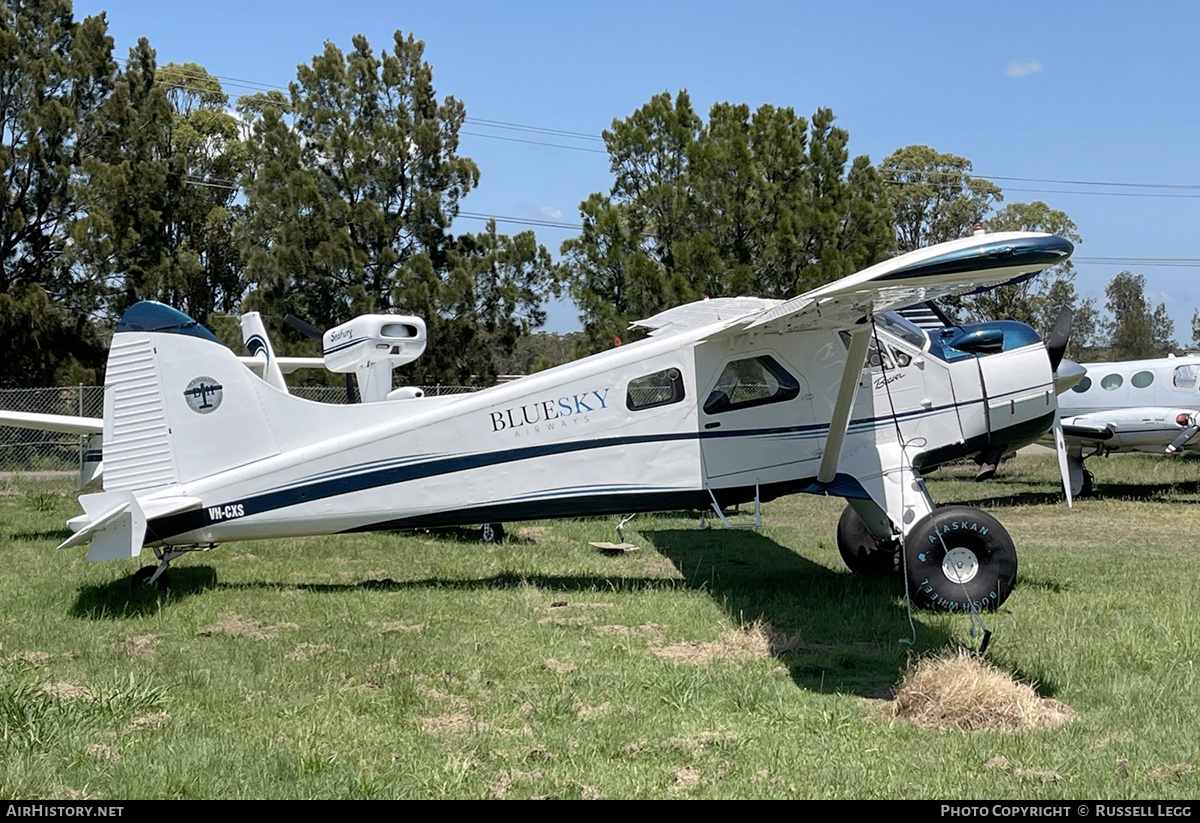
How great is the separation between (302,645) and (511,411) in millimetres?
2930

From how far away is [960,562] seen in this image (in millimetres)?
8898

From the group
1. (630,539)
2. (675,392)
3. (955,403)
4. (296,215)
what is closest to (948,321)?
(955,403)

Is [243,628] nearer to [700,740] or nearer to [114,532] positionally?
[114,532]

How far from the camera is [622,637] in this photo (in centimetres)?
812

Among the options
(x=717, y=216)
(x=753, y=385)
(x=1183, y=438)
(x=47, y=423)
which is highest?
(x=717, y=216)

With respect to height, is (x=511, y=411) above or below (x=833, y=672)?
above

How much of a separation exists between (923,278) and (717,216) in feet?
56.4

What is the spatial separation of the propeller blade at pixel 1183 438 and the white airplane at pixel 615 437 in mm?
10874

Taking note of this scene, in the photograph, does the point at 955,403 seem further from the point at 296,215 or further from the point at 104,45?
the point at 104,45

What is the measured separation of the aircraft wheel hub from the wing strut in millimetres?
1332

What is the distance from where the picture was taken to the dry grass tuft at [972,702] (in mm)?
5859

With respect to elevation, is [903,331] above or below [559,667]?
above

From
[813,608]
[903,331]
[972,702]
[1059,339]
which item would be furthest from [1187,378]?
[972,702]

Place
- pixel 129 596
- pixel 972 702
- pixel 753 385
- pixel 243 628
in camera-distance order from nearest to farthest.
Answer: pixel 972 702 → pixel 243 628 → pixel 129 596 → pixel 753 385
